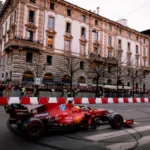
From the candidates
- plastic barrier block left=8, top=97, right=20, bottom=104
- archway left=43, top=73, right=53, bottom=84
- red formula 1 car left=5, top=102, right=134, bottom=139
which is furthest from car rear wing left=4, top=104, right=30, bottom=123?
archway left=43, top=73, right=53, bottom=84

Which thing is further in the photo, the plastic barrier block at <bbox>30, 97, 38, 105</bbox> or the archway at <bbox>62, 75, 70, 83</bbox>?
the archway at <bbox>62, 75, 70, 83</bbox>

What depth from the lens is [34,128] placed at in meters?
6.00

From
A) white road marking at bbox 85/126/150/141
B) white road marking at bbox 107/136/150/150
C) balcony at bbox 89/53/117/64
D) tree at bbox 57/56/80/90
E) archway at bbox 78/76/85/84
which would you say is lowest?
white road marking at bbox 107/136/150/150

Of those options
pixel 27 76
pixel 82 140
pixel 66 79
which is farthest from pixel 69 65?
pixel 82 140

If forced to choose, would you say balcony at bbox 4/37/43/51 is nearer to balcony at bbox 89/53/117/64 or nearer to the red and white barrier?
balcony at bbox 89/53/117/64

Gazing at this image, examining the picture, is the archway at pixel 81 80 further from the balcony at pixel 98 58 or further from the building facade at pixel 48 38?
the balcony at pixel 98 58

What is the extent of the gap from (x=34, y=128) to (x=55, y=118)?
2.87ft

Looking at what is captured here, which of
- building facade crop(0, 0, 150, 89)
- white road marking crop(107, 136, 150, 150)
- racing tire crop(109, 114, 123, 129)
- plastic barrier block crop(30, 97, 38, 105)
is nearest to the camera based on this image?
white road marking crop(107, 136, 150, 150)

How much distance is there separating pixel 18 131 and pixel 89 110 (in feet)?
9.59

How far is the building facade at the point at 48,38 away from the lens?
2877 centimetres

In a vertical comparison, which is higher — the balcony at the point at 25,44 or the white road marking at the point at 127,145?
the balcony at the point at 25,44

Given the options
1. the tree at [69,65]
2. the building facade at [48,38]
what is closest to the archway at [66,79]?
the building facade at [48,38]

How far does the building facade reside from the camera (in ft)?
94.4

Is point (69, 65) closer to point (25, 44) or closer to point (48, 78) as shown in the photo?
point (48, 78)
